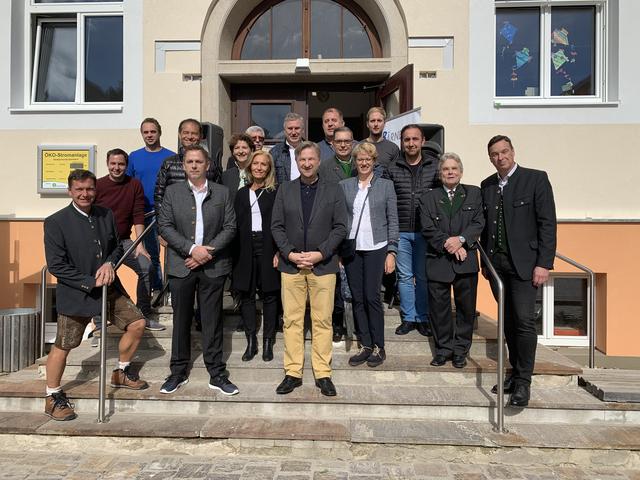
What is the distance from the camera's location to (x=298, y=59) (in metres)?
7.10

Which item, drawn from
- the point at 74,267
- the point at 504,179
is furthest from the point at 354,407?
the point at 74,267

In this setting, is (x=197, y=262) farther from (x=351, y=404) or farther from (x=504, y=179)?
(x=504, y=179)

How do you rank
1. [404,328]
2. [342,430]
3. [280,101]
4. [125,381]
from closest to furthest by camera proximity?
[342,430] < [125,381] < [404,328] < [280,101]

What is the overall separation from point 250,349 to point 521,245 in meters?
2.43

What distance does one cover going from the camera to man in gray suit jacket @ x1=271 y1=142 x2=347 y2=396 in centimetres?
399

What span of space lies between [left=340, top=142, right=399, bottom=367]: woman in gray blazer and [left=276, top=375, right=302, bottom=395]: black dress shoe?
1.81 feet

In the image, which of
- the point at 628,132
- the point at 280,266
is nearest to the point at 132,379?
the point at 280,266

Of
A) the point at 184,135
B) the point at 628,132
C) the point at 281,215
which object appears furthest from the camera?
the point at 628,132

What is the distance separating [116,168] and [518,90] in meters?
5.28

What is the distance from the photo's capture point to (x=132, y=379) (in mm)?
4262

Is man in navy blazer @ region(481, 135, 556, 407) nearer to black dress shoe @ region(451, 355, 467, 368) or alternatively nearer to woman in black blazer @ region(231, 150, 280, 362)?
black dress shoe @ region(451, 355, 467, 368)

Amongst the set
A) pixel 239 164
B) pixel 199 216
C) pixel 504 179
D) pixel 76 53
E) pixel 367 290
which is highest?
pixel 76 53

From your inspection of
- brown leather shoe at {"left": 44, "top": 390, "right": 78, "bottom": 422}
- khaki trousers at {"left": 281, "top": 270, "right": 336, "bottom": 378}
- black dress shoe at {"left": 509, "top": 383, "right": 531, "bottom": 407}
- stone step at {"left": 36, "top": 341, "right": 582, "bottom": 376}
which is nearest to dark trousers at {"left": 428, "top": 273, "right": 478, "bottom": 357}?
stone step at {"left": 36, "top": 341, "right": 582, "bottom": 376}

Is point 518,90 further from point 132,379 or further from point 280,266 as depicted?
point 132,379
